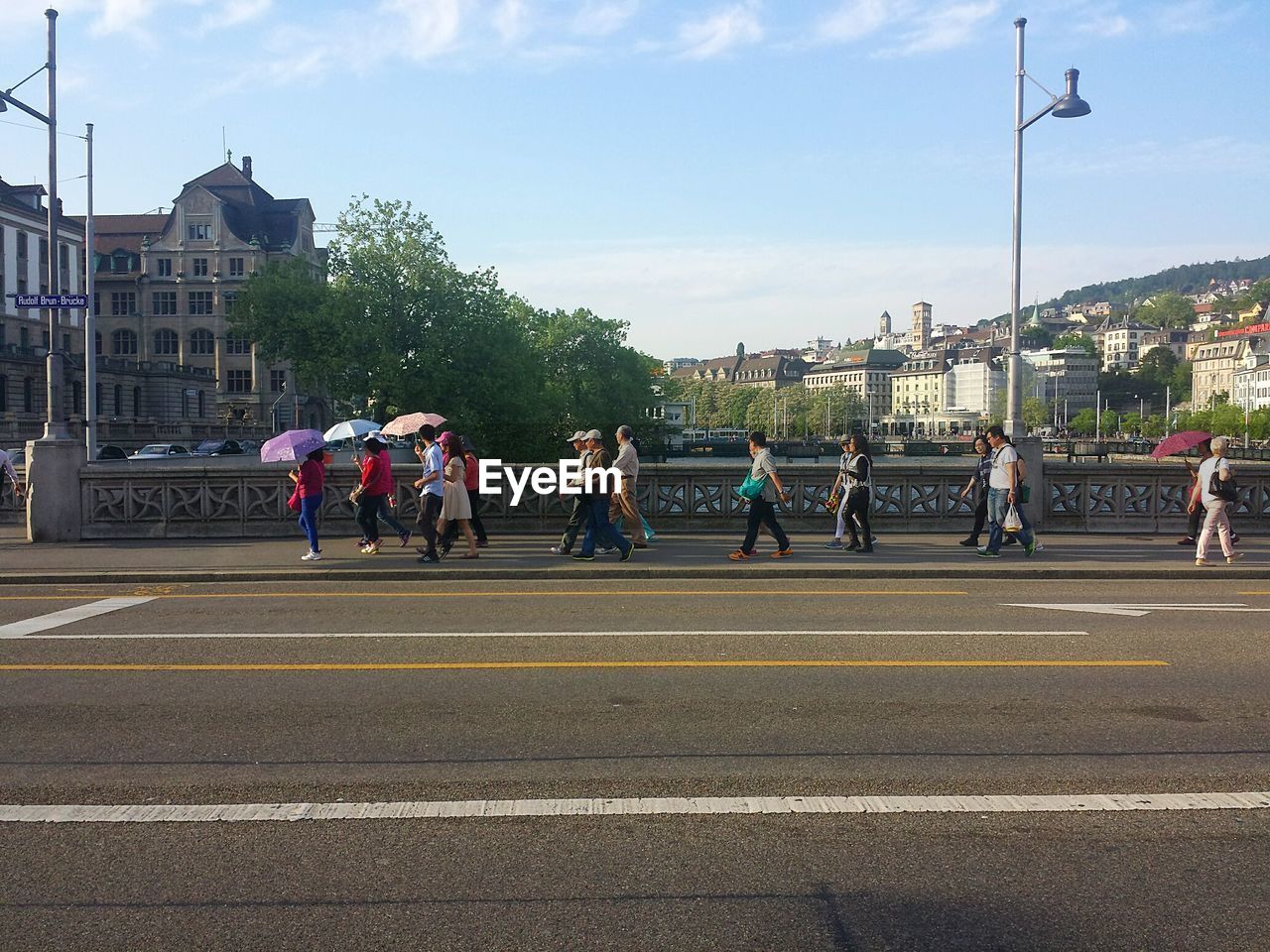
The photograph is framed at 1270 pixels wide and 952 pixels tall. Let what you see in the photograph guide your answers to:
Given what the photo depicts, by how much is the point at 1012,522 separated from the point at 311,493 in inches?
378

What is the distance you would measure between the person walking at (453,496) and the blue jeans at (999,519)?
23.9 ft

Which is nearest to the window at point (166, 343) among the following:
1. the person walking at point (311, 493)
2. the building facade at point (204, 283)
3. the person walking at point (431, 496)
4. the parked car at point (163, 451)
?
the building facade at point (204, 283)

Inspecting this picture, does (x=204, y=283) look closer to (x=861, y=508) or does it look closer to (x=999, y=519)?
(x=861, y=508)

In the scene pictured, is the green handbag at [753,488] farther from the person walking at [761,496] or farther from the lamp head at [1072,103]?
the lamp head at [1072,103]

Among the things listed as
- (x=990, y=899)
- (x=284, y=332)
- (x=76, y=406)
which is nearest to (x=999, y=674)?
(x=990, y=899)

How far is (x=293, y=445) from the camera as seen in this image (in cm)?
1573

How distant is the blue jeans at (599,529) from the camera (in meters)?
15.6

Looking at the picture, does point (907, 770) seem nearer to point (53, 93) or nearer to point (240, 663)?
point (240, 663)

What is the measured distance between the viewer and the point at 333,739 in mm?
6707

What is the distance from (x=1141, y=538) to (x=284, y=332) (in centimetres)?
3967

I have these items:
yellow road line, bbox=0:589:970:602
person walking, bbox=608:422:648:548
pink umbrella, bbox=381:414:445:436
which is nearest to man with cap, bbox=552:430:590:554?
person walking, bbox=608:422:648:548

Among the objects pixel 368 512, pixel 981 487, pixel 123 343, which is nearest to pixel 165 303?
pixel 123 343

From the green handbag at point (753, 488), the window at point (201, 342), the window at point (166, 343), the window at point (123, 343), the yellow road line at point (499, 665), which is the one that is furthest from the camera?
the window at point (123, 343)

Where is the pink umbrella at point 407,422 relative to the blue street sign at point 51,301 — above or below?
below
